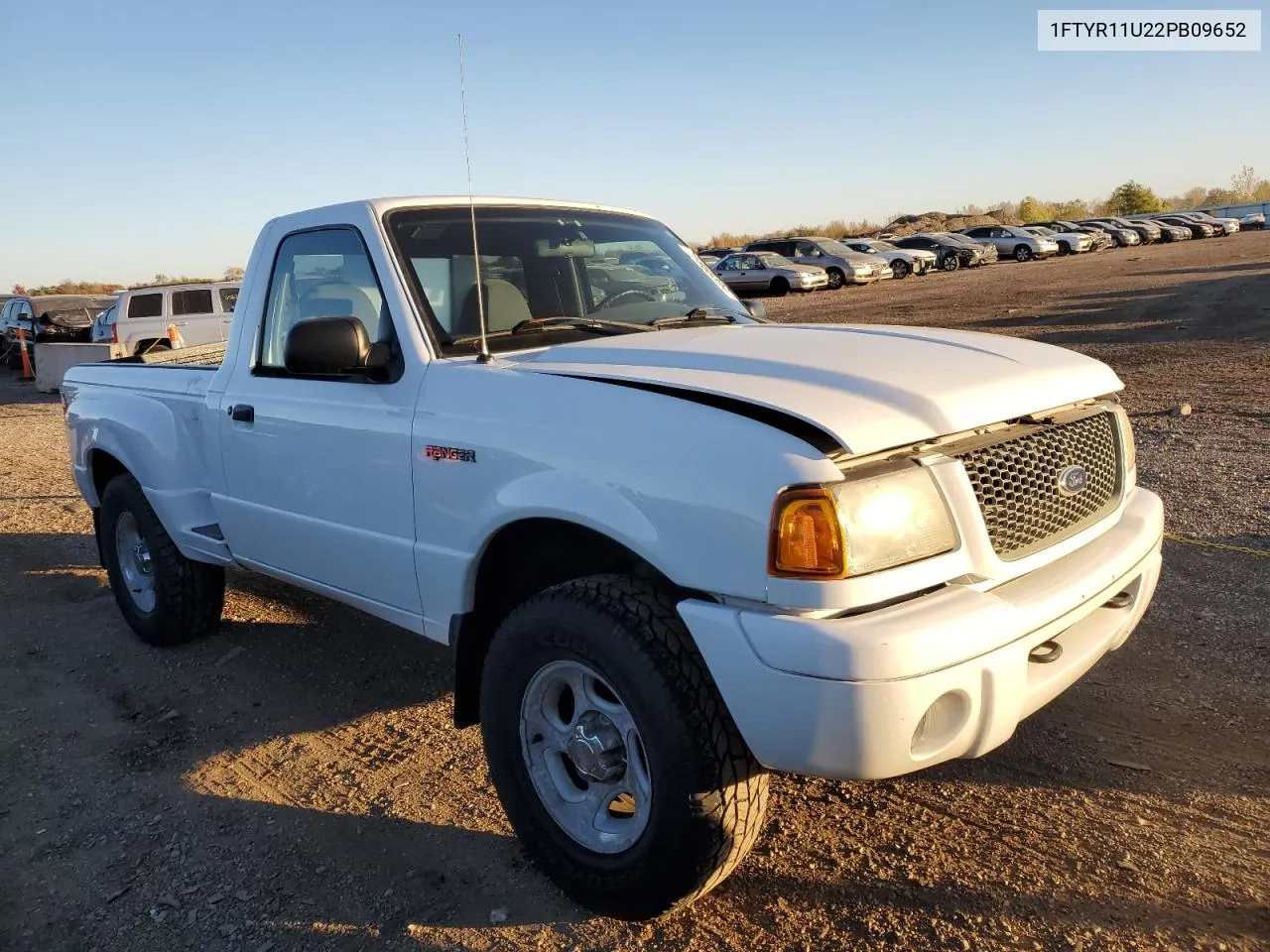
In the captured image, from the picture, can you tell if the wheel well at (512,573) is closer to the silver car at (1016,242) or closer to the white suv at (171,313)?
the white suv at (171,313)

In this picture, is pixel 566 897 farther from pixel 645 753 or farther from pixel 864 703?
pixel 864 703

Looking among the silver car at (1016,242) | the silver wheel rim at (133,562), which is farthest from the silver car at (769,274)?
the silver wheel rim at (133,562)

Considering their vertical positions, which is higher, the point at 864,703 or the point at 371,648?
the point at 864,703

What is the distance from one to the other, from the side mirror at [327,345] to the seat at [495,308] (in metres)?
0.35

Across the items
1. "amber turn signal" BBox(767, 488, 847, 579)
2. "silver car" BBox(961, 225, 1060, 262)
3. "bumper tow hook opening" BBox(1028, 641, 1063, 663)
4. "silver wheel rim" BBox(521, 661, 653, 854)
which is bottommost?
"silver wheel rim" BBox(521, 661, 653, 854)

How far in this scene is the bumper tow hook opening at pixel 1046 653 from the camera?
251 centimetres

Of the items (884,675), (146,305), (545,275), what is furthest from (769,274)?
(884,675)

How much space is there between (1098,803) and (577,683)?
176 centimetres

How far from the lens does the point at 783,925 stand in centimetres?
263

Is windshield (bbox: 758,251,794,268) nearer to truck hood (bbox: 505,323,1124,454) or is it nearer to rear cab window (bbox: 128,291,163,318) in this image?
rear cab window (bbox: 128,291,163,318)

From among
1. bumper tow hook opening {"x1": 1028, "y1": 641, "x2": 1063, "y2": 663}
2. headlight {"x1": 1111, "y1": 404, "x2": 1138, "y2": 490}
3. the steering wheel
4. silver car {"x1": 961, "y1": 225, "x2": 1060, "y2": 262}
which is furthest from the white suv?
silver car {"x1": 961, "y1": 225, "x2": 1060, "y2": 262}

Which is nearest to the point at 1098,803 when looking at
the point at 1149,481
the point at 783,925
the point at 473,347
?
the point at 783,925

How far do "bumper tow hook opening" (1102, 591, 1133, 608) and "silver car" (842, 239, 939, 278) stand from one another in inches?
1308

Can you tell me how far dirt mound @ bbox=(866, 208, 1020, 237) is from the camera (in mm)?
67562
